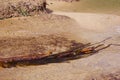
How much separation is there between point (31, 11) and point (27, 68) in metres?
7.39

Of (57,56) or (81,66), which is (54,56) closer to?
(57,56)

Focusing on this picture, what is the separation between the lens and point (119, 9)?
21.4 meters

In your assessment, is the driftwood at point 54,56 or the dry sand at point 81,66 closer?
the dry sand at point 81,66

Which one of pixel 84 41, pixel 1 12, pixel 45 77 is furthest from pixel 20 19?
pixel 45 77

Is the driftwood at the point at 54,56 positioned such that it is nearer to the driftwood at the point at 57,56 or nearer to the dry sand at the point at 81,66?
the driftwood at the point at 57,56

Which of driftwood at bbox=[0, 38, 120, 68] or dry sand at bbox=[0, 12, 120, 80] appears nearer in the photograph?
dry sand at bbox=[0, 12, 120, 80]

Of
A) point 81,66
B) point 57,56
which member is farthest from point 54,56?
point 81,66

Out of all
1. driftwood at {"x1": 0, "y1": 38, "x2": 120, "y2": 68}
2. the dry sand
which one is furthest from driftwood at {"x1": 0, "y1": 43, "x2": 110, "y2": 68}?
the dry sand

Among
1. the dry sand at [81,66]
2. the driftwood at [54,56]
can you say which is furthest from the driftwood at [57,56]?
the dry sand at [81,66]

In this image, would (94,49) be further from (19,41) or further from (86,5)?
(86,5)

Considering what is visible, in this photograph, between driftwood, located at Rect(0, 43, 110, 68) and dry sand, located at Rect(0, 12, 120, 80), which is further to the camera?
driftwood, located at Rect(0, 43, 110, 68)

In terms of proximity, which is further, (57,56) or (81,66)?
(57,56)

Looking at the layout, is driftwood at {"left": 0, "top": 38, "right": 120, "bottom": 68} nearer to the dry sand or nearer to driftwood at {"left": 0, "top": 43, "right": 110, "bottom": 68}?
driftwood at {"left": 0, "top": 43, "right": 110, "bottom": 68}

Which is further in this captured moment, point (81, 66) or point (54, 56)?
point (54, 56)
